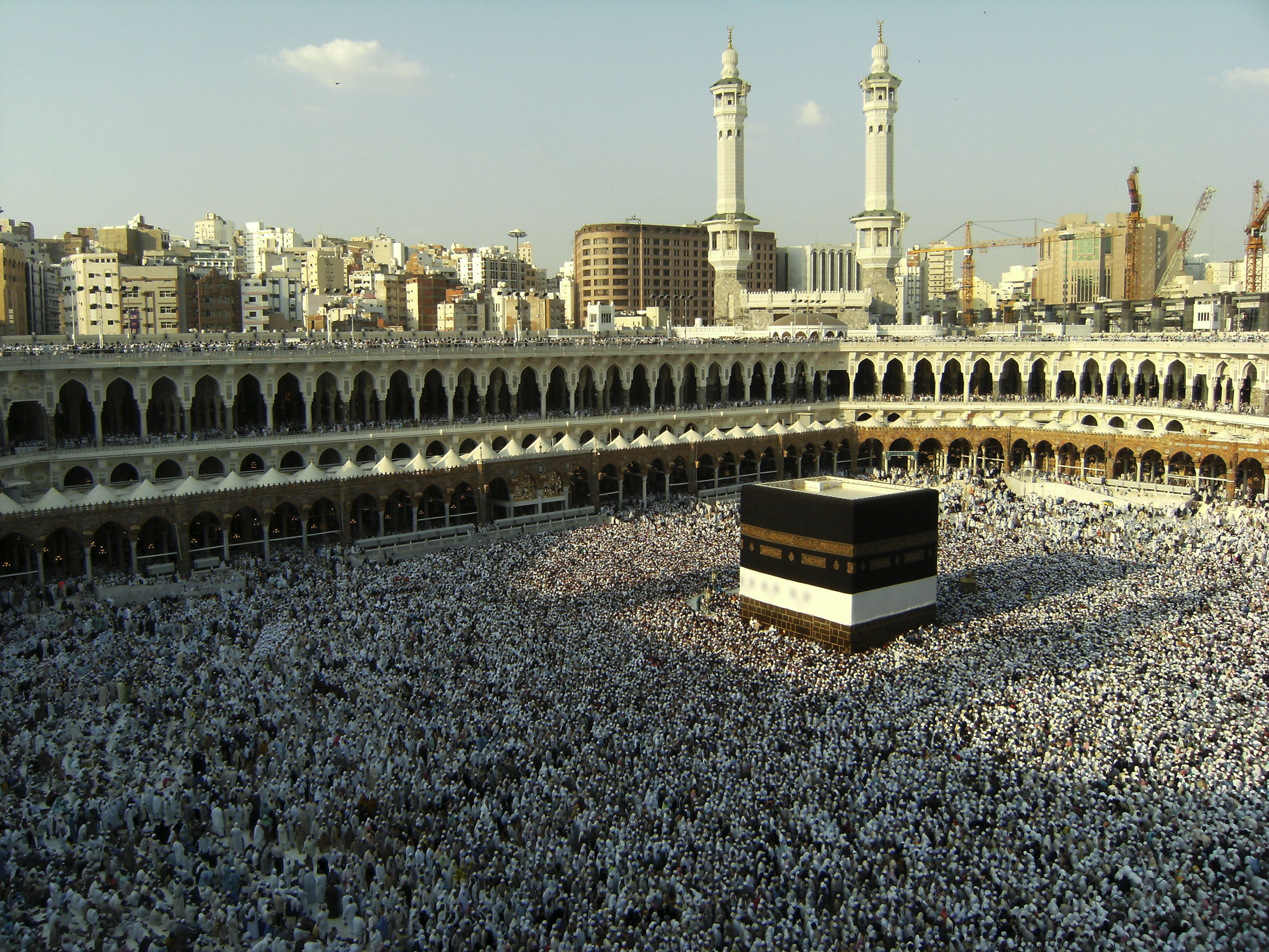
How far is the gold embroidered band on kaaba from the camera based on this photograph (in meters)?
20.6

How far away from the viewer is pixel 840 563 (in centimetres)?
2064

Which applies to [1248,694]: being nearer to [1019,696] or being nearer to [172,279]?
[1019,696]

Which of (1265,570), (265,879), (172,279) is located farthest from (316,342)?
(172,279)

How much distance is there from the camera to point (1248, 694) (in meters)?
16.1

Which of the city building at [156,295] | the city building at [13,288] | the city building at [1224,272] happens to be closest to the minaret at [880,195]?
the city building at [156,295]

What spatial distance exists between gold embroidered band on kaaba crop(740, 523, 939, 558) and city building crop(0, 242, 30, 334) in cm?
5309

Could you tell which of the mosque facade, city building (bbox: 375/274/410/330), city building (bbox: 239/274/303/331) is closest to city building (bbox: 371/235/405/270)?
city building (bbox: 375/274/410/330)

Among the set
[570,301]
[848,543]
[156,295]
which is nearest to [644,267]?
[570,301]

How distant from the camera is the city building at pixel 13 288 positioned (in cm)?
6072

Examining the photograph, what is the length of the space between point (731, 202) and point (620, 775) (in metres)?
51.0

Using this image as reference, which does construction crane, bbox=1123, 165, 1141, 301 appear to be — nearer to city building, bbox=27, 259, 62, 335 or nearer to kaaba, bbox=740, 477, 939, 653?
kaaba, bbox=740, 477, 939, 653

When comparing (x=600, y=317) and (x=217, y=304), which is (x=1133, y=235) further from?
(x=217, y=304)

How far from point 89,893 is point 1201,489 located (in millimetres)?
34810

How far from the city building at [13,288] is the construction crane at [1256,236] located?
80596 mm
